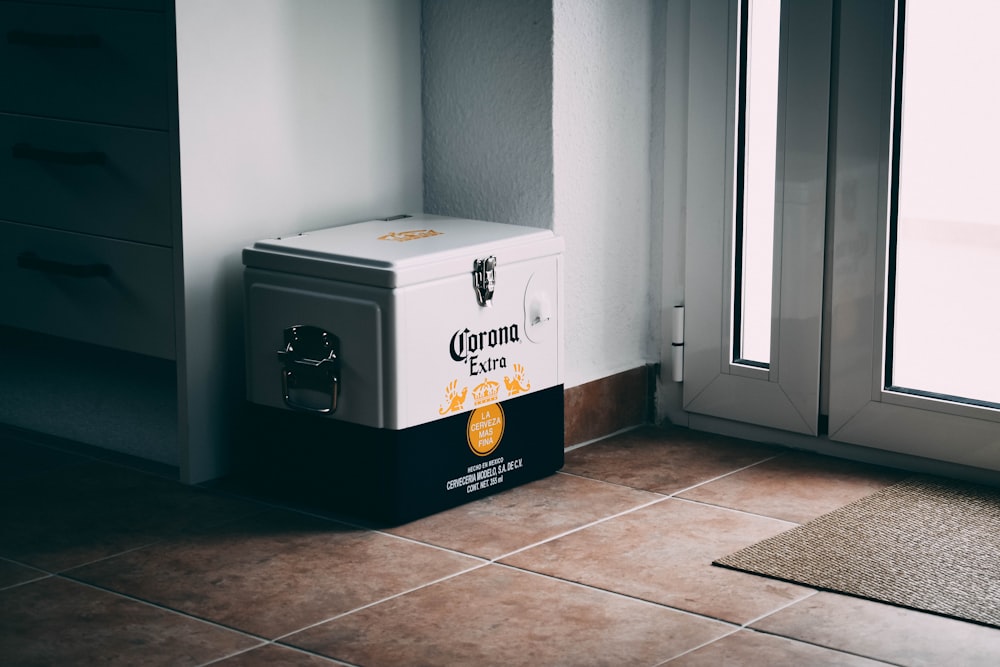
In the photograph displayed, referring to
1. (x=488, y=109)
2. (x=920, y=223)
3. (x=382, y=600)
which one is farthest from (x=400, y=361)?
(x=920, y=223)

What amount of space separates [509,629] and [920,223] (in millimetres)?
944

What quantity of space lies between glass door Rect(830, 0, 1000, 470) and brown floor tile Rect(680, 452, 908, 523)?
0.07 metres

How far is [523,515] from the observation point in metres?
1.98

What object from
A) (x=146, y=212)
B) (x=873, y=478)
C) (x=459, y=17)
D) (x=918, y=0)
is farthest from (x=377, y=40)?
(x=873, y=478)

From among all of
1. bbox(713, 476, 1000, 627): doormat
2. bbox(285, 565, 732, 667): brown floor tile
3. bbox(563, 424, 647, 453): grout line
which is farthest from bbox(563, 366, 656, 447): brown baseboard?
bbox(285, 565, 732, 667): brown floor tile

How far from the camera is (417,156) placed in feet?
7.61

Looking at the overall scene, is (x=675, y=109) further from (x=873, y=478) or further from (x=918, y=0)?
(x=873, y=478)

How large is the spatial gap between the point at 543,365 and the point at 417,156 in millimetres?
451

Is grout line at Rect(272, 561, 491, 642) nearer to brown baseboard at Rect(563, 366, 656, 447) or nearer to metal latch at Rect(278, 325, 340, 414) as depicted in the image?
metal latch at Rect(278, 325, 340, 414)

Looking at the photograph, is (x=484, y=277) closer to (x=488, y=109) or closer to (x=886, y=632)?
(x=488, y=109)

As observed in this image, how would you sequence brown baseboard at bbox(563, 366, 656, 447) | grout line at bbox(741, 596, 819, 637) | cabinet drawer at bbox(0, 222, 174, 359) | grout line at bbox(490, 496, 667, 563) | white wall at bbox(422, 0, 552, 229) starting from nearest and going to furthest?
grout line at bbox(741, 596, 819, 637)
grout line at bbox(490, 496, 667, 563)
cabinet drawer at bbox(0, 222, 174, 359)
white wall at bbox(422, 0, 552, 229)
brown baseboard at bbox(563, 366, 656, 447)

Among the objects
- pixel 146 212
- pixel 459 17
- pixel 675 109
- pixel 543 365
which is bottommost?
pixel 543 365

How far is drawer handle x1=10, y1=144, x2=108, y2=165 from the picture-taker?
6.78 feet

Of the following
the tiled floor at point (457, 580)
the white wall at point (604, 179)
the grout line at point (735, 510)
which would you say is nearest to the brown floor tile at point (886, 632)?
the tiled floor at point (457, 580)
